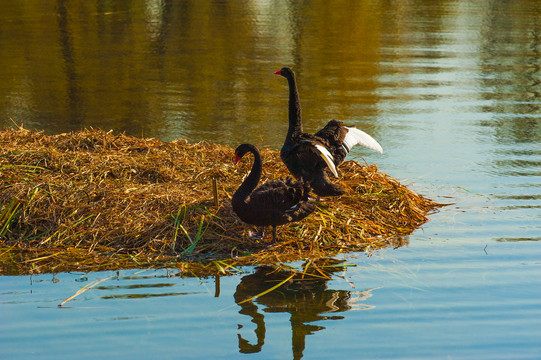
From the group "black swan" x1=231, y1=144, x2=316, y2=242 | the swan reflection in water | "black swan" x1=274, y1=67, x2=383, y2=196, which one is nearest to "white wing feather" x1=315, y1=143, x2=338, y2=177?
"black swan" x1=274, y1=67, x2=383, y2=196

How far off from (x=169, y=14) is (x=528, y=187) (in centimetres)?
1813

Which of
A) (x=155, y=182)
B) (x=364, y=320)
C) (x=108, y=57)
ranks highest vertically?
(x=108, y=57)

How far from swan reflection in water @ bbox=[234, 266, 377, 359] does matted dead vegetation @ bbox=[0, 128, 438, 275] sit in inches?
13.5

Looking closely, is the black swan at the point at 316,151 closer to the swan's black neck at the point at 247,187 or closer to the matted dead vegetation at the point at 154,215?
the matted dead vegetation at the point at 154,215

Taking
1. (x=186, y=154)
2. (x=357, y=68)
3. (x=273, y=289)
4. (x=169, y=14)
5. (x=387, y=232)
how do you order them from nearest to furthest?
1. (x=273, y=289)
2. (x=387, y=232)
3. (x=186, y=154)
4. (x=357, y=68)
5. (x=169, y=14)

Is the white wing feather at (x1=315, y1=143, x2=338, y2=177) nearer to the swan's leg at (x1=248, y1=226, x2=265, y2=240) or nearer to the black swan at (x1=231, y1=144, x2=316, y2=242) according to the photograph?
the black swan at (x1=231, y1=144, x2=316, y2=242)

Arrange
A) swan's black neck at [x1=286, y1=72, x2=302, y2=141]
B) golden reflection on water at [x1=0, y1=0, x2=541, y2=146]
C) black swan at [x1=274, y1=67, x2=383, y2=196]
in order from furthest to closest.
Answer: golden reflection on water at [x1=0, y1=0, x2=541, y2=146], swan's black neck at [x1=286, y1=72, x2=302, y2=141], black swan at [x1=274, y1=67, x2=383, y2=196]

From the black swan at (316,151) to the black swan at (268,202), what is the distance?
46 centimetres

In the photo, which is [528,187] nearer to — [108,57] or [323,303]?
[323,303]

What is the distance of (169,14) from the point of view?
76.4 feet

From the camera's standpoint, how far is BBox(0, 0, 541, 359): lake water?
4.37 m

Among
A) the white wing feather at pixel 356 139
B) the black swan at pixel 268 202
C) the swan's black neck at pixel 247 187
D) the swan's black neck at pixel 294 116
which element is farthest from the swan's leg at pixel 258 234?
the white wing feather at pixel 356 139

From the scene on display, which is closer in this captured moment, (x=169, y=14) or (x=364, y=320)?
(x=364, y=320)

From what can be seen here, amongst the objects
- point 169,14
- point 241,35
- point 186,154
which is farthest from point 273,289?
point 169,14
